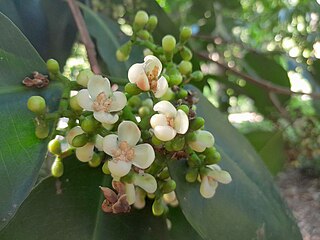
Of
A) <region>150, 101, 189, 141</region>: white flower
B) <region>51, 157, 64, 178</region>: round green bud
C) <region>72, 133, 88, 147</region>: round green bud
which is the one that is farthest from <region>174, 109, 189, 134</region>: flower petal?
<region>51, 157, 64, 178</region>: round green bud

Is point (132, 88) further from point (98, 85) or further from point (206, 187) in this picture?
point (206, 187)

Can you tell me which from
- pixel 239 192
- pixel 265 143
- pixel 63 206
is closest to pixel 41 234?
pixel 63 206

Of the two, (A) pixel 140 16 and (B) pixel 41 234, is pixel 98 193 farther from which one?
(A) pixel 140 16

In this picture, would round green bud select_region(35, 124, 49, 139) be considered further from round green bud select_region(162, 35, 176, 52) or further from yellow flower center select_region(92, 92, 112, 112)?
round green bud select_region(162, 35, 176, 52)

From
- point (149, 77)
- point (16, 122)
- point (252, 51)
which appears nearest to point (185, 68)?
point (149, 77)

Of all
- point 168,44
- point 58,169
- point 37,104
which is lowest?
point 58,169

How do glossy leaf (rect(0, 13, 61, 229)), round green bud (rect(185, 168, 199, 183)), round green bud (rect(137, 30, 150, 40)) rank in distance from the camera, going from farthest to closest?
round green bud (rect(137, 30, 150, 40)) < round green bud (rect(185, 168, 199, 183)) < glossy leaf (rect(0, 13, 61, 229))
